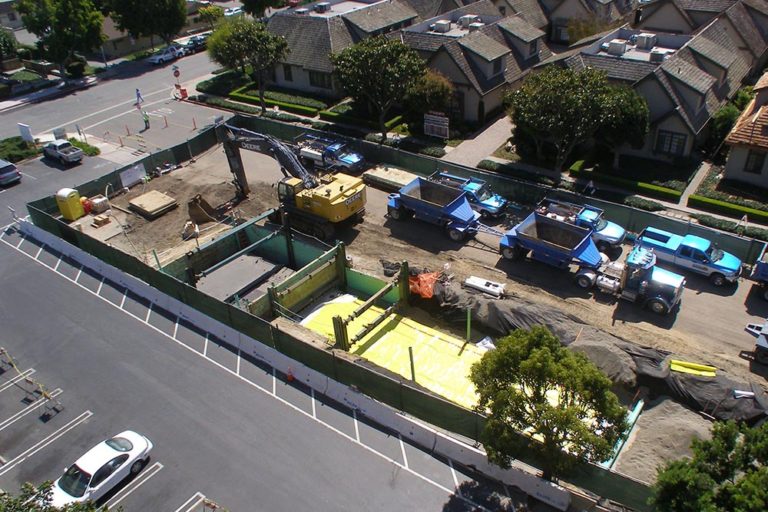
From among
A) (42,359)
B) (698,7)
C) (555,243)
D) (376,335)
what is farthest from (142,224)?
(698,7)

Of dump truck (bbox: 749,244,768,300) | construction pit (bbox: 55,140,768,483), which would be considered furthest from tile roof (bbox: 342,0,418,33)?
dump truck (bbox: 749,244,768,300)

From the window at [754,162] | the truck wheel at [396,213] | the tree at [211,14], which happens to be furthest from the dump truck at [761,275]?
the tree at [211,14]

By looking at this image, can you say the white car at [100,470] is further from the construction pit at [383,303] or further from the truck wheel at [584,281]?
the truck wheel at [584,281]

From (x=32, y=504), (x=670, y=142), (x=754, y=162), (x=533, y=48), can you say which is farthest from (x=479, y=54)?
(x=32, y=504)

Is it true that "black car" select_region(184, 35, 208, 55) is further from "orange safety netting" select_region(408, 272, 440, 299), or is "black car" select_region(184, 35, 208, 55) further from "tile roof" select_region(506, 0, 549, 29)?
"orange safety netting" select_region(408, 272, 440, 299)

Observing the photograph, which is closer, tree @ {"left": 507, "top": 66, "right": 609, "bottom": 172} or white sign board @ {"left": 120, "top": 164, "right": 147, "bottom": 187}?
tree @ {"left": 507, "top": 66, "right": 609, "bottom": 172}
